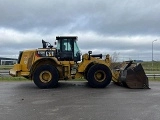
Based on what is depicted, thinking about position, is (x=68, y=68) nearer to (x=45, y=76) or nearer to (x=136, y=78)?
(x=45, y=76)

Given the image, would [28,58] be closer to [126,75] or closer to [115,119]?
[126,75]

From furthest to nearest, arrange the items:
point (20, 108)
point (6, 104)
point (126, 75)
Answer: point (126, 75) < point (6, 104) < point (20, 108)

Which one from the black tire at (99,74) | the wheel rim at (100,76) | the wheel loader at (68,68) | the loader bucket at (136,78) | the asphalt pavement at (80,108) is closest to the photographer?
the asphalt pavement at (80,108)

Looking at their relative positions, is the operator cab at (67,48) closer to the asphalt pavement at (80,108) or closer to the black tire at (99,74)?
the black tire at (99,74)

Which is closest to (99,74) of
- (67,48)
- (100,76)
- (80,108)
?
(100,76)

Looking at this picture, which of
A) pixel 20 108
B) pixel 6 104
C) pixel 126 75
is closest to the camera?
pixel 20 108

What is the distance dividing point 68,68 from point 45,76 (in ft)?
4.49

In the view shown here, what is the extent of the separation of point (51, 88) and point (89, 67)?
8.14 feet

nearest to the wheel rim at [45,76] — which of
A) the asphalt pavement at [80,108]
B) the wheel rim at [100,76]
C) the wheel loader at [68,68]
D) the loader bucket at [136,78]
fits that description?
the wheel loader at [68,68]

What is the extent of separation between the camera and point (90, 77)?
15820 mm

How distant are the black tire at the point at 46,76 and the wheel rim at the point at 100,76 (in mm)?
2162

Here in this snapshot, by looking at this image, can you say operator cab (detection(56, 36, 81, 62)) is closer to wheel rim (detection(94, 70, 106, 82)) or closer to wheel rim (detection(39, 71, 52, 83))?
wheel rim (detection(39, 71, 52, 83))

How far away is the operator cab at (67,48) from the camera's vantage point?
54.5ft

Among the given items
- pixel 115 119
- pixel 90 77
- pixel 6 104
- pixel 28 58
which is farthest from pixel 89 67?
pixel 115 119
